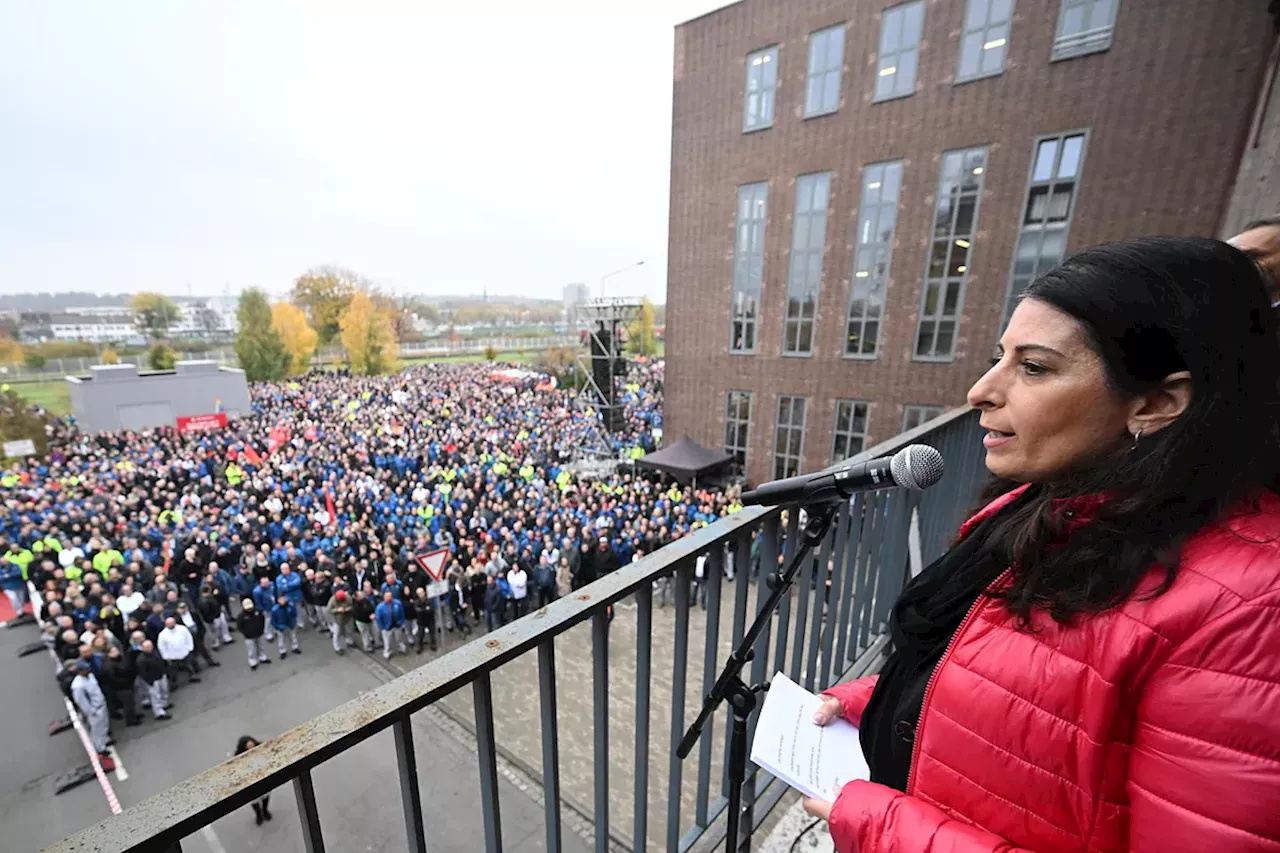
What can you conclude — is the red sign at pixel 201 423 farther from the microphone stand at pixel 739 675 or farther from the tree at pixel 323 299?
the tree at pixel 323 299

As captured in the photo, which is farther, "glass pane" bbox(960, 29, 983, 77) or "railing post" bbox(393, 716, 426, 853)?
"glass pane" bbox(960, 29, 983, 77)

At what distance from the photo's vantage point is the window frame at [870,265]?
51.3ft

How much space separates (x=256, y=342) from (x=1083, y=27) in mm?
47459

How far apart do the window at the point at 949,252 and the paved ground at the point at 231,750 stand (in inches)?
604

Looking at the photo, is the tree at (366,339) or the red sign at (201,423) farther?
the tree at (366,339)

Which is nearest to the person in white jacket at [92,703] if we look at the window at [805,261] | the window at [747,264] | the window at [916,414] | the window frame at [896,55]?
the window at [747,264]

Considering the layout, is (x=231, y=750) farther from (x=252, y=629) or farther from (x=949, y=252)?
(x=949, y=252)

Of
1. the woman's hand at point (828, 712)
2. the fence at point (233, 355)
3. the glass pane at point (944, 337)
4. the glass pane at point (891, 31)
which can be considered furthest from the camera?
the fence at point (233, 355)

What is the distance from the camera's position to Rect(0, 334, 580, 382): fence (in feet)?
174

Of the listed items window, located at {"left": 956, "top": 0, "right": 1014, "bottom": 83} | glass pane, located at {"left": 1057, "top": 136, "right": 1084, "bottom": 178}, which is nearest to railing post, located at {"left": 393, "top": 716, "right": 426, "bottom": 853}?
glass pane, located at {"left": 1057, "top": 136, "right": 1084, "bottom": 178}

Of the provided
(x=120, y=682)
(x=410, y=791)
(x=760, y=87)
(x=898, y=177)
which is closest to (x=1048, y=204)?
(x=898, y=177)

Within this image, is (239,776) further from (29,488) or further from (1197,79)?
(29,488)

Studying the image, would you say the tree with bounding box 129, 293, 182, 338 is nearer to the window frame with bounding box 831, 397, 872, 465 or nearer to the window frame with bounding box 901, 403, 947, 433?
the window frame with bounding box 831, 397, 872, 465

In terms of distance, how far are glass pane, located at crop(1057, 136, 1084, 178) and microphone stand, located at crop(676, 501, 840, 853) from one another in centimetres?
1700
